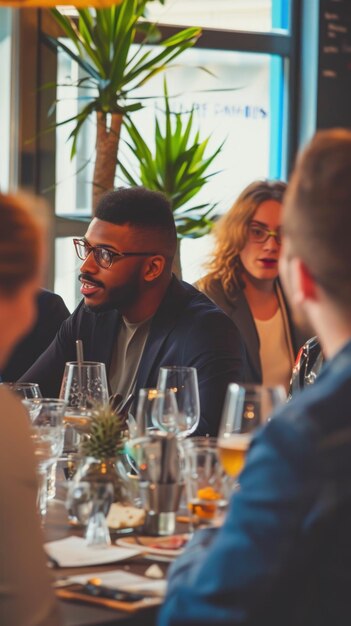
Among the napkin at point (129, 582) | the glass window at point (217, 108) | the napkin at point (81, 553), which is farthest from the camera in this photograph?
the glass window at point (217, 108)

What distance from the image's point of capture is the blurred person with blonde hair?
158 centimetres

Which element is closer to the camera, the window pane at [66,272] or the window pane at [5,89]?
the window pane at [5,89]

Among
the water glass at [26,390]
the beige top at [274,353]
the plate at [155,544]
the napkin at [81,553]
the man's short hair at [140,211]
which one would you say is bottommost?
the plate at [155,544]

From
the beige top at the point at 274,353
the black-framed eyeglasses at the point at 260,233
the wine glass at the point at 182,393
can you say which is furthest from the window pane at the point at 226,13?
the wine glass at the point at 182,393

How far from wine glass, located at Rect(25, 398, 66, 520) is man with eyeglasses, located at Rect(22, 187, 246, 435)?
37.4 inches

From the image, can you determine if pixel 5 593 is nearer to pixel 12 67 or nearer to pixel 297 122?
pixel 12 67

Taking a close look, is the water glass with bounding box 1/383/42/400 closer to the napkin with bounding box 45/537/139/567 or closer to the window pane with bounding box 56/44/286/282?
the napkin with bounding box 45/537/139/567

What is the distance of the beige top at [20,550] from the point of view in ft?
5.21

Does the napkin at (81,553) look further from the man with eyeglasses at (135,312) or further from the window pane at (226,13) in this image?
the window pane at (226,13)

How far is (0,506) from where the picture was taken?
63.4 inches

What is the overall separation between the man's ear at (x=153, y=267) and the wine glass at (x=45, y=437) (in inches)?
48.1

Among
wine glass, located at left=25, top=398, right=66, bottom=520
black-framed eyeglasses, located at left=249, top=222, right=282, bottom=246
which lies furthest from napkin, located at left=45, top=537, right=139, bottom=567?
black-framed eyeglasses, located at left=249, top=222, right=282, bottom=246

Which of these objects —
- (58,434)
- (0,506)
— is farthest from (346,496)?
(58,434)

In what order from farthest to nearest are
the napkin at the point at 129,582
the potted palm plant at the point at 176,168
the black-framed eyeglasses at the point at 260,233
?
1. the potted palm plant at the point at 176,168
2. the black-framed eyeglasses at the point at 260,233
3. the napkin at the point at 129,582
